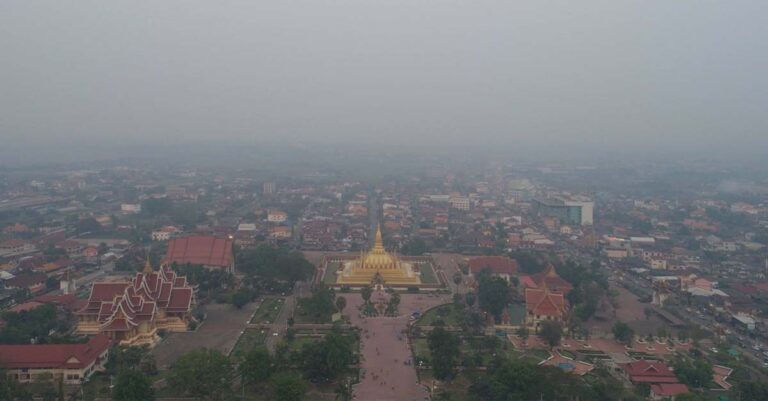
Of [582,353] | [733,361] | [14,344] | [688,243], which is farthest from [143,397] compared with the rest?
[688,243]

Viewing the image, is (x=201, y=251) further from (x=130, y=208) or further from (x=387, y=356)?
(x=130, y=208)

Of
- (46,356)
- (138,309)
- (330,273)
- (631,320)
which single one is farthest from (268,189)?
(46,356)

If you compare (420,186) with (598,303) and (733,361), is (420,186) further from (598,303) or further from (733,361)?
(733,361)

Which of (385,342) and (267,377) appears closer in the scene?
(267,377)

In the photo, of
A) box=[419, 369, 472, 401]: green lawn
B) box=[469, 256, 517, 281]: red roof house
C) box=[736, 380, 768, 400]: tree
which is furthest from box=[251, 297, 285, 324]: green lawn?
box=[736, 380, 768, 400]: tree

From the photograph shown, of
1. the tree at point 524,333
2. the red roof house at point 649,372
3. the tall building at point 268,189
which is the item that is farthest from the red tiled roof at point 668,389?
the tall building at point 268,189

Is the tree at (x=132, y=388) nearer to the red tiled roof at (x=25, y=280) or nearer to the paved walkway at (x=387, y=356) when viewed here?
the paved walkway at (x=387, y=356)
